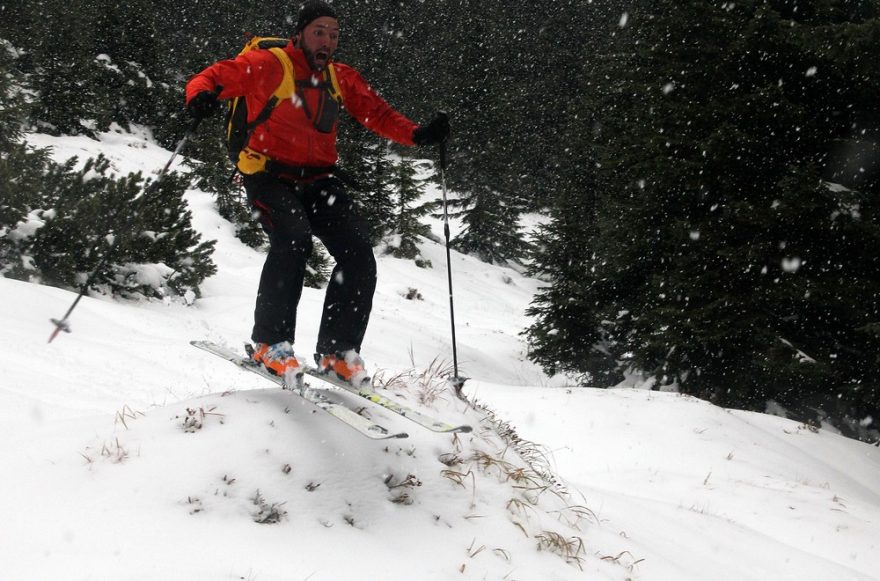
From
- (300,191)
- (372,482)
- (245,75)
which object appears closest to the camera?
(372,482)

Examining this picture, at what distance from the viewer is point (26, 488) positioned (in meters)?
2.62

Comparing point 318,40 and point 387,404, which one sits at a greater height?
point 318,40

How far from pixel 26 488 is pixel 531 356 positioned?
11.9 metres

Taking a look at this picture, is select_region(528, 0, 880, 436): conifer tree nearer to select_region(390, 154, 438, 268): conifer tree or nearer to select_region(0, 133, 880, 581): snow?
select_region(0, 133, 880, 581): snow

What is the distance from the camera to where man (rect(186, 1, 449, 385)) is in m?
3.93

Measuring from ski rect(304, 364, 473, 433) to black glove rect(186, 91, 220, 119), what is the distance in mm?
1561

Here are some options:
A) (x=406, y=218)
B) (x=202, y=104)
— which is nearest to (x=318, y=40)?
(x=202, y=104)

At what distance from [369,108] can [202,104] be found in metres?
1.32

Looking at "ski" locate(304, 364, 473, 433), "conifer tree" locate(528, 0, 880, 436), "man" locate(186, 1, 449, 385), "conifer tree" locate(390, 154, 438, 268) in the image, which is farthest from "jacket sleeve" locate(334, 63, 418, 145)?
→ "conifer tree" locate(390, 154, 438, 268)

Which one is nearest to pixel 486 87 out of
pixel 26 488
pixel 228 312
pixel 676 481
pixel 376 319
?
pixel 376 319

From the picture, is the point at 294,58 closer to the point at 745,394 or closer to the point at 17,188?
the point at 17,188

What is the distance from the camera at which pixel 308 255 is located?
4055 mm

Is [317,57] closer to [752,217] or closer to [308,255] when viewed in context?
[308,255]

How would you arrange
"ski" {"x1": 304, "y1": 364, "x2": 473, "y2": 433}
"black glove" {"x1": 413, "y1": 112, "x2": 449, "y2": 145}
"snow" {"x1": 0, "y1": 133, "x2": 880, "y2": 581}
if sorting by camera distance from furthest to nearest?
"black glove" {"x1": 413, "y1": 112, "x2": 449, "y2": 145}, "ski" {"x1": 304, "y1": 364, "x2": 473, "y2": 433}, "snow" {"x1": 0, "y1": 133, "x2": 880, "y2": 581}
